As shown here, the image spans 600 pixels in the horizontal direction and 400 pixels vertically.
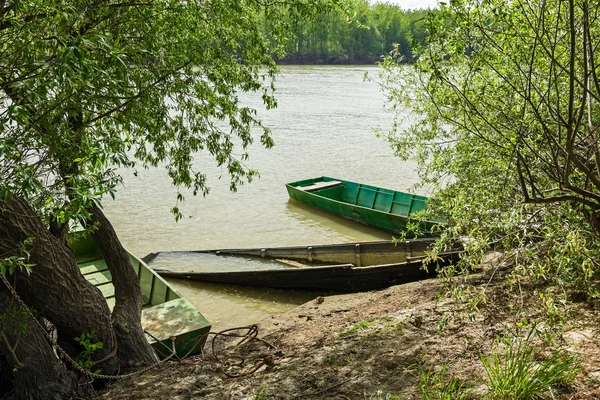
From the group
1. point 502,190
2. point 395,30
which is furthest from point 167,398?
point 395,30

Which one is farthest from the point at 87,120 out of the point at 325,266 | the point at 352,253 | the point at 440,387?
the point at 352,253

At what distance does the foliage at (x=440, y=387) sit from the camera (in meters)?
4.32

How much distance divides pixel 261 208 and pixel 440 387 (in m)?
14.6

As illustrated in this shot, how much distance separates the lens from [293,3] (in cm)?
746

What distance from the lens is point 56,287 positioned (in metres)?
5.38

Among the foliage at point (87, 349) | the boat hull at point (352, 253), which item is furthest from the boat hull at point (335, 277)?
the foliage at point (87, 349)

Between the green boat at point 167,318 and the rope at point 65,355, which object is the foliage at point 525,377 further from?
the green boat at point 167,318

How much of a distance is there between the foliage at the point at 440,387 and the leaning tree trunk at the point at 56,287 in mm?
3486

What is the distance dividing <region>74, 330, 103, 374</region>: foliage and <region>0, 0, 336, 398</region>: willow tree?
0.38 feet

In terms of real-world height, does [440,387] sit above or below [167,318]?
above

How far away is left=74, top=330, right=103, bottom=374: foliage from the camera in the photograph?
18.5ft

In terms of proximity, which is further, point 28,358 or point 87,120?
point 87,120

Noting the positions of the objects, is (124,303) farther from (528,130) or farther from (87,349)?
(528,130)

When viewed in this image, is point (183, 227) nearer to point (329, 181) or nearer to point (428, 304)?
point (329, 181)
